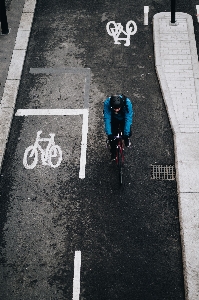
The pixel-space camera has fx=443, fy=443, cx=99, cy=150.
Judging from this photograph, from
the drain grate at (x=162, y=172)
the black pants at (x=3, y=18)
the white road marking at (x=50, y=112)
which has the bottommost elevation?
the drain grate at (x=162, y=172)

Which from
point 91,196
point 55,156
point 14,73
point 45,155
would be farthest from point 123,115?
point 14,73

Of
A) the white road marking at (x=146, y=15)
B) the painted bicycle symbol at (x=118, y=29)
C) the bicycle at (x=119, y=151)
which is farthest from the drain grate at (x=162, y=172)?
the white road marking at (x=146, y=15)

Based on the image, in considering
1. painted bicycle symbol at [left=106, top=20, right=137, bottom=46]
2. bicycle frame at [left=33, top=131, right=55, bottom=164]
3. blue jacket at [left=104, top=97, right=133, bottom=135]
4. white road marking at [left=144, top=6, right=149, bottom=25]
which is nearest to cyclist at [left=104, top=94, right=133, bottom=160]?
blue jacket at [left=104, top=97, right=133, bottom=135]

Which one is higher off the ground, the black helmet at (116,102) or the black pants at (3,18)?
the black helmet at (116,102)

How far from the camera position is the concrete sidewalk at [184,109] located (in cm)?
826

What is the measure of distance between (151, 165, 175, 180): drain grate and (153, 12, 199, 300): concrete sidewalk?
155 mm

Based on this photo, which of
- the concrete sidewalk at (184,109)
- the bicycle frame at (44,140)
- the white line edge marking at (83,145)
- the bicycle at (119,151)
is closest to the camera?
the concrete sidewalk at (184,109)

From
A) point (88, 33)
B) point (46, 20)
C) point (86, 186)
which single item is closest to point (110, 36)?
point (88, 33)

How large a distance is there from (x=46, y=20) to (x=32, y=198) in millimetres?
6963

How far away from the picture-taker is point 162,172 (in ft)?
31.6

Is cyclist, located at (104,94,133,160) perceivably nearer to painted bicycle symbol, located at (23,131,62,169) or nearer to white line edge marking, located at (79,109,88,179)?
white line edge marking, located at (79,109,88,179)

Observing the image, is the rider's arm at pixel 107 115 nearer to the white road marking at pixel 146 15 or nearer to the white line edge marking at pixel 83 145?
the white line edge marking at pixel 83 145

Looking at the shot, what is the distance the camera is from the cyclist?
852 centimetres

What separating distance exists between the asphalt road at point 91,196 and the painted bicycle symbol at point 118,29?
14.1 inches
